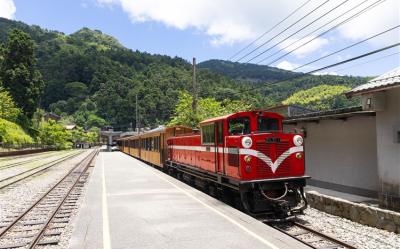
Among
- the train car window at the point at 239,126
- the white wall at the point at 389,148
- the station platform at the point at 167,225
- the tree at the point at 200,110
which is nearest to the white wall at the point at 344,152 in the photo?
the white wall at the point at 389,148

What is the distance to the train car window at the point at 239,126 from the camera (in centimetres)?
1206

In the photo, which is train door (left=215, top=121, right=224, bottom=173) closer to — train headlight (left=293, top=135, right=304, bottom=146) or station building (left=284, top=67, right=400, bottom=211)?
train headlight (left=293, top=135, right=304, bottom=146)

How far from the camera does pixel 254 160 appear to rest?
11219 millimetres

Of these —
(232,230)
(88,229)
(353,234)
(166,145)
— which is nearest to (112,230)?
(88,229)

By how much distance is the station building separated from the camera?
37.8 ft

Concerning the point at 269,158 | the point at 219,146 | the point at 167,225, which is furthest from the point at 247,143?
the point at 167,225

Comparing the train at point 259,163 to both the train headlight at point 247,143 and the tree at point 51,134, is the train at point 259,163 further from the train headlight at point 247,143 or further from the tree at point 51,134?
the tree at point 51,134

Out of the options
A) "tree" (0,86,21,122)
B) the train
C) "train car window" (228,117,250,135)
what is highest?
"tree" (0,86,21,122)

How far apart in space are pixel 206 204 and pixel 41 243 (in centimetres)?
550

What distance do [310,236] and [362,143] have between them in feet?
21.2

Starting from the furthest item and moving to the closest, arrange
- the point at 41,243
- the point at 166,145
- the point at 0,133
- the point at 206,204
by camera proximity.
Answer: the point at 0,133 → the point at 166,145 → the point at 206,204 → the point at 41,243

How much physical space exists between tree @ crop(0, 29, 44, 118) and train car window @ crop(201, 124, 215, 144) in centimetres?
6845

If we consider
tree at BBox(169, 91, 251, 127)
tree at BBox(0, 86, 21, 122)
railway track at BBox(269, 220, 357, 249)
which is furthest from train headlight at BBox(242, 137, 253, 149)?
tree at BBox(0, 86, 21, 122)

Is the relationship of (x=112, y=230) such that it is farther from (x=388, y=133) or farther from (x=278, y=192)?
(x=388, y=133)
